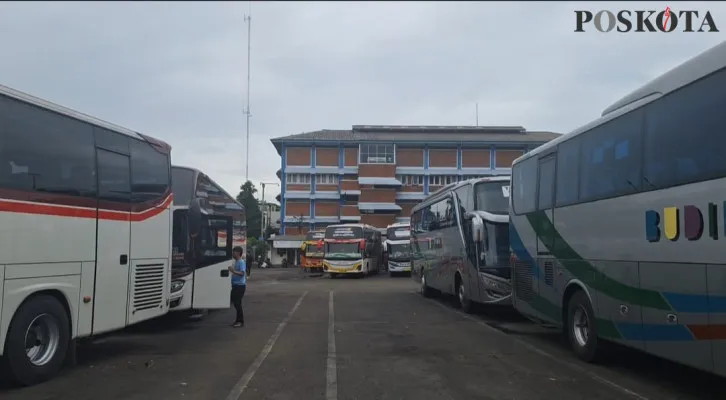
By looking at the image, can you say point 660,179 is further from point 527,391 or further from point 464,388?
point 464,388

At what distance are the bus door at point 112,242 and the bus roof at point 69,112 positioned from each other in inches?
17.0

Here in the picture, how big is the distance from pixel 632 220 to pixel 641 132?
113cm

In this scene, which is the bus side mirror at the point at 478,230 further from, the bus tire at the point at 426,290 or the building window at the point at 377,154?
the building window at the point at 377,154

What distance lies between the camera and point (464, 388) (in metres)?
7.17

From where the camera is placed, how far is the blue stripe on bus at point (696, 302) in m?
5.74

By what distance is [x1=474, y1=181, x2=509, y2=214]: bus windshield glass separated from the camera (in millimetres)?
14875

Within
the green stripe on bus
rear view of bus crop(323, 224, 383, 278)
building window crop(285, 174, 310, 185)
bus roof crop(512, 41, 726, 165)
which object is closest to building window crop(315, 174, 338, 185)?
building window crop(285, 174, 310, 185)

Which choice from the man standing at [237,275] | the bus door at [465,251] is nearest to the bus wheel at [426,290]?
the bus door at [465,251]

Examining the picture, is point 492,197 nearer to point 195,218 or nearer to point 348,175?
point 195,218

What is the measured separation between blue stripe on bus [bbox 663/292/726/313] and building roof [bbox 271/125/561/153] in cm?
5725

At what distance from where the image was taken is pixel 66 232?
25.0 feet

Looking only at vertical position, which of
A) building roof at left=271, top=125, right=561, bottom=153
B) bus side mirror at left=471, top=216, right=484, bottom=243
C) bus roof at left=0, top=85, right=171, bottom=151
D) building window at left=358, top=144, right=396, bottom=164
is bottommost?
bus side mirror at left=471, top=216, right=484, bottom=243

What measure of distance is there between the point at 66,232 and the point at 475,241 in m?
9.57

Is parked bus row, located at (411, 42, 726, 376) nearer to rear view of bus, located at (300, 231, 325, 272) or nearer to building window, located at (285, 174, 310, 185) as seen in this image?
rear view of bus, located at (300, 231, 325, 272)
